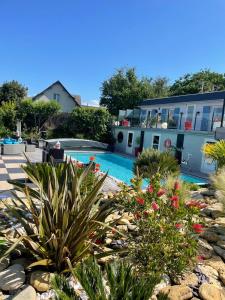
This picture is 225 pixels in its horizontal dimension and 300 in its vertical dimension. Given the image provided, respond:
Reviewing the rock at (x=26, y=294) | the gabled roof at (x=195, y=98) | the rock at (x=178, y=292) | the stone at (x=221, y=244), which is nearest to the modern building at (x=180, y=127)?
the gabled roof at (x=195, y=98)

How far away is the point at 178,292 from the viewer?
2.77 metres

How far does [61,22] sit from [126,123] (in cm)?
1281

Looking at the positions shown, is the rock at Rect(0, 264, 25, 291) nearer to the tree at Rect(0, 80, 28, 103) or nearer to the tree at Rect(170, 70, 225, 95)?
the tree at Rect(0, 80, 28, 103)

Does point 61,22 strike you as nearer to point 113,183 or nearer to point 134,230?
point 113,183

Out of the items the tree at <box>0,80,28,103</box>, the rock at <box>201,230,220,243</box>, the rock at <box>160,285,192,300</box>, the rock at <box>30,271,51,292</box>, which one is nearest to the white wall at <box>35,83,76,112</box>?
the tree at <box>0,80,28,103</box>

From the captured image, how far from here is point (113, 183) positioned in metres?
9.55

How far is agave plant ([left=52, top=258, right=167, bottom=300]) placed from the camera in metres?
2.13

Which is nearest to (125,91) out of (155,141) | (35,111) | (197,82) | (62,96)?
(62,96)

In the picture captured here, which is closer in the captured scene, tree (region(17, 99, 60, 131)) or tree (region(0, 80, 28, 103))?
tree (region(17, 99, 60, 131))

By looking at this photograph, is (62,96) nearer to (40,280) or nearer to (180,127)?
(180,127)

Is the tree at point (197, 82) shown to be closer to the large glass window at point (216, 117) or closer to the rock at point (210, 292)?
the large glass window at point (216, 117)

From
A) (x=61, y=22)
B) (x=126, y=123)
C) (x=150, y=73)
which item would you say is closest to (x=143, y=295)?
(x=61, y=22)

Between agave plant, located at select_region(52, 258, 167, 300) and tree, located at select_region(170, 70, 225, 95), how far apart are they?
124 ft

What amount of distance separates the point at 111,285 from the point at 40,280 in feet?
3.41
